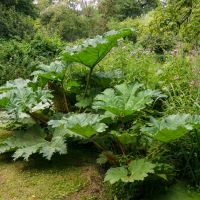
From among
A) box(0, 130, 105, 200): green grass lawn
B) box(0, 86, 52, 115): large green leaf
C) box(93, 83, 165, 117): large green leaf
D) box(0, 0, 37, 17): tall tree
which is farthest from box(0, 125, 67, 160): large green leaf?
box(0, 0, 37, 17): tall tree

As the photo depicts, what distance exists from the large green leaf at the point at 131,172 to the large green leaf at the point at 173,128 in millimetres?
217

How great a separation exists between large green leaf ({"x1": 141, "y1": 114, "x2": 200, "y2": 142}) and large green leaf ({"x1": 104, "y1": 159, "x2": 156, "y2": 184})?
22 centimetres

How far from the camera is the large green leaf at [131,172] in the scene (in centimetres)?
165

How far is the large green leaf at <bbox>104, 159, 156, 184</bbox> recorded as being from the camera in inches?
65.0

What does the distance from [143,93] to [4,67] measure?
158 inches

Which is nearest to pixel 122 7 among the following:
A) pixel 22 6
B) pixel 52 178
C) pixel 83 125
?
pixel 22 6

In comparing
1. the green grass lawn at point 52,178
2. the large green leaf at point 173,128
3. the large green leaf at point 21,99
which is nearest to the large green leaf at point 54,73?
the large green leaf at point 21,99

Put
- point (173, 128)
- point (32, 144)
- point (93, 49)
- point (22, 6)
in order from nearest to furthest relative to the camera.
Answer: point (173, 128) < point (32, 144) < point (93, 49) < point (22, 6)

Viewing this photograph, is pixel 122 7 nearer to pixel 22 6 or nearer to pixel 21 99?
pixel 22 6

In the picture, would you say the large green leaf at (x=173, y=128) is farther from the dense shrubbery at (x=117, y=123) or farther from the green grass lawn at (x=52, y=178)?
the green grass lawn at (x=52, y=178)

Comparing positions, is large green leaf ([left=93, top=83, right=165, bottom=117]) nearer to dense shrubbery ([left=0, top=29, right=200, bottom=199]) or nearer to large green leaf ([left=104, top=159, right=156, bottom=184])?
dense shrubbery ([left=0, top=29, right=200, bottom=199])

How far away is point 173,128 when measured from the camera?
63.5 inches

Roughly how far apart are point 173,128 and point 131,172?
0.45 meters

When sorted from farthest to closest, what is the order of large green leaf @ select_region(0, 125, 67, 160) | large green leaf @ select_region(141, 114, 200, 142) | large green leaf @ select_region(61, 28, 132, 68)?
large green leaf @ select_region(61, 28, 132, 68) → large green leaf @ select_region(0, 125, 67, 160) → large green leaf @ select_region(141, 114, 200, 142)
